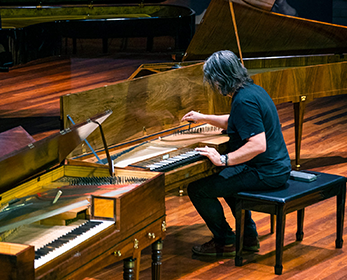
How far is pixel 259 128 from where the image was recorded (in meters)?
2.88

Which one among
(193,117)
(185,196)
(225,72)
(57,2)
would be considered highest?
(57,2)

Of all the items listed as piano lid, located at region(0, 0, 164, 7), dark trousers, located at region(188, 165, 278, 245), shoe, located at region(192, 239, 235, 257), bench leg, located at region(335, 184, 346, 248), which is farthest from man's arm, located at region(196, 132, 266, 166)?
piano lid, located at region(0, 0, 164, 7)

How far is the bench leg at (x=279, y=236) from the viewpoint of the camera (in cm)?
291

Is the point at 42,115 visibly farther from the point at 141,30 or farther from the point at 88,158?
the point at 88,158

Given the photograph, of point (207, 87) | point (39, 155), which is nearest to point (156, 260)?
point (39, 155)

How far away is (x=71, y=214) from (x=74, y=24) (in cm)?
404

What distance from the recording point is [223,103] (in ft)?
12.9

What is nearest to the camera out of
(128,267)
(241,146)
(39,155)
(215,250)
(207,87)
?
(39,155)

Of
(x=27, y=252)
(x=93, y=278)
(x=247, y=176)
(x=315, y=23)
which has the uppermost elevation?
(x=315, y=23)

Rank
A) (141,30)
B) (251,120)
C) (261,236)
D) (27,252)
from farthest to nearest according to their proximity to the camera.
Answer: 1. (141,30)
2. (261,236)
3. (251,120)
4. (27,252)

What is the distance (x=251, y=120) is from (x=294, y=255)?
854 millimetres

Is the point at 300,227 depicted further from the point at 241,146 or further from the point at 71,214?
the point at 71,214

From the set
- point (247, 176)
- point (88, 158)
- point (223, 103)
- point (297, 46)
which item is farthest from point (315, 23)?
point (88, 158)

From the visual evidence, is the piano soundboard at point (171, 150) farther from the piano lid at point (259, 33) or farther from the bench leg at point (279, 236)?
the piano lid at point (259, 33)
